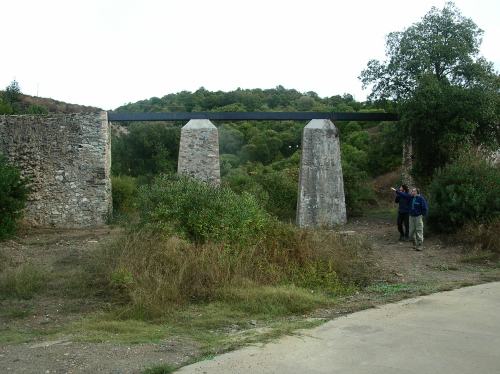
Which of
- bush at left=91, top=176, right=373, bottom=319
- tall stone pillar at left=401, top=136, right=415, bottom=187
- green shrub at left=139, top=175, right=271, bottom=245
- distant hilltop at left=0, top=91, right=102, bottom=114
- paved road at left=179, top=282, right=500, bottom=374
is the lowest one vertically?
paved road at left=179, top=282, right=500, bottom=374

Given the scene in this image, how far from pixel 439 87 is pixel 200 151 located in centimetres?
743

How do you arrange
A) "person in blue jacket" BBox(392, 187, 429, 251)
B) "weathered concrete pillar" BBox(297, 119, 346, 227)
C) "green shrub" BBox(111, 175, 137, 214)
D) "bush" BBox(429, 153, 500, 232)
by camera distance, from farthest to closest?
"green shrub" BBox(111, 175, 137, 214) < "weathered concrete pillar" BBox(297, 119, 346, 227) < "bush" BBox(429, 153, 500, 232) < "person in blue jacket" BBox(392, 187, 429, 251)

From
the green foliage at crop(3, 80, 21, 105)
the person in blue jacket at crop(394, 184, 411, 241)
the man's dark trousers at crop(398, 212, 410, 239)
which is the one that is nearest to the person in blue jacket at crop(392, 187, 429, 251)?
the person in blue jacket at crop(394, 184, 411, 241)

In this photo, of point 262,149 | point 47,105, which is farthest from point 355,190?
point 47,105

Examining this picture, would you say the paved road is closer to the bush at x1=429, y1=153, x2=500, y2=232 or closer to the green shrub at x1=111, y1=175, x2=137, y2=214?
the bush at x1=429, y1=153, x2=500, y2=232

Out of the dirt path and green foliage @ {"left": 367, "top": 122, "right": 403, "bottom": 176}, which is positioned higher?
green foliage @ {"left": 367, "top": 122, "right": 403, "bottom": 176}

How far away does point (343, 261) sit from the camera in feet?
28.5

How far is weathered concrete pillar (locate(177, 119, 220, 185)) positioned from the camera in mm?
16750

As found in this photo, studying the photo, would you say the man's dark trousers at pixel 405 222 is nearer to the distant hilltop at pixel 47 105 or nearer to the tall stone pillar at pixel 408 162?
the tall stone pillar at pixel 408 162

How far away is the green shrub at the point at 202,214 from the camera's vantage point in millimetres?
8344

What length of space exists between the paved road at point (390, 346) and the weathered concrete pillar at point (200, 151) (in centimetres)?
1077

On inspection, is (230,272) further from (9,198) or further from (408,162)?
(408,162)

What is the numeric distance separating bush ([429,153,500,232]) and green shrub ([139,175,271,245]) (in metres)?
5.25

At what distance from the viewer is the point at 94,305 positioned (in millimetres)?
7051
